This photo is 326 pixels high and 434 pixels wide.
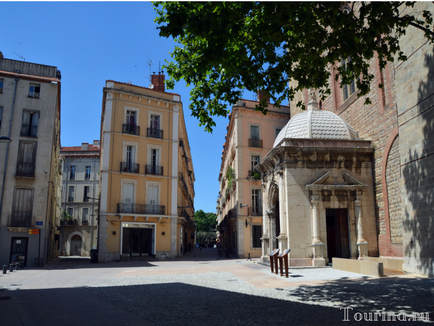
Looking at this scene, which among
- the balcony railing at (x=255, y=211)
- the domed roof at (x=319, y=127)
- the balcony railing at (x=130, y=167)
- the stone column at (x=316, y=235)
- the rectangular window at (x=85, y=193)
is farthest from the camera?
the rectangular window at (x=85, y=193)

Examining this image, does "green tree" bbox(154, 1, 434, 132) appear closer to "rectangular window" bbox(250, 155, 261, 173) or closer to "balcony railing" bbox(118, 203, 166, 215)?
"balcony railing" bbox(118, 203, 166, 215)

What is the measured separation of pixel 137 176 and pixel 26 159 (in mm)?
8424

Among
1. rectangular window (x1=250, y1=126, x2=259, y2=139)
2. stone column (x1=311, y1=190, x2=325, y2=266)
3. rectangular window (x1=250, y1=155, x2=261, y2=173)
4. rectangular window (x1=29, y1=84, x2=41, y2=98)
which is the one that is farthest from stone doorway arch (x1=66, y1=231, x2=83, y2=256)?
stone column (x1=311, y1=190, x2=325, y2=266)

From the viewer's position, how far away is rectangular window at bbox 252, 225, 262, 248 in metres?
30.7

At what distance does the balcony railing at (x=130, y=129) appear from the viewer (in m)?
29.2

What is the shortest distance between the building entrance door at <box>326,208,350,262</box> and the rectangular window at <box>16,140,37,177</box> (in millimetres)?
19236

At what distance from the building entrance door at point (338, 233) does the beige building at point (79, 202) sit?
29533mm

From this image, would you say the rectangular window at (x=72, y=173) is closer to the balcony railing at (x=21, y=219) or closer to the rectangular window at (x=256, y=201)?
the balcony railing at (x=21, y=219)

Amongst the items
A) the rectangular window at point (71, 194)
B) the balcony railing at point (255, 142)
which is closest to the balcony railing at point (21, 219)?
the balcony railing at point (255, 142)

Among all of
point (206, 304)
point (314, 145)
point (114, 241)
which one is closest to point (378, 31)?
point (206, 304)

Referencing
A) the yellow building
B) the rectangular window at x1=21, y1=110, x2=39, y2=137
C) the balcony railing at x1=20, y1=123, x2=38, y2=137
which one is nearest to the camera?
the balcony railing at x1=20, y1=123, x2=38, y2=137

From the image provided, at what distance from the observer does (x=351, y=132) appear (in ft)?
60.8

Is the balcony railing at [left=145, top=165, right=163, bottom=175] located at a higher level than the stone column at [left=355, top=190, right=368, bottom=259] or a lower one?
higher

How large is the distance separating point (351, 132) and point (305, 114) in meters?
2.72
